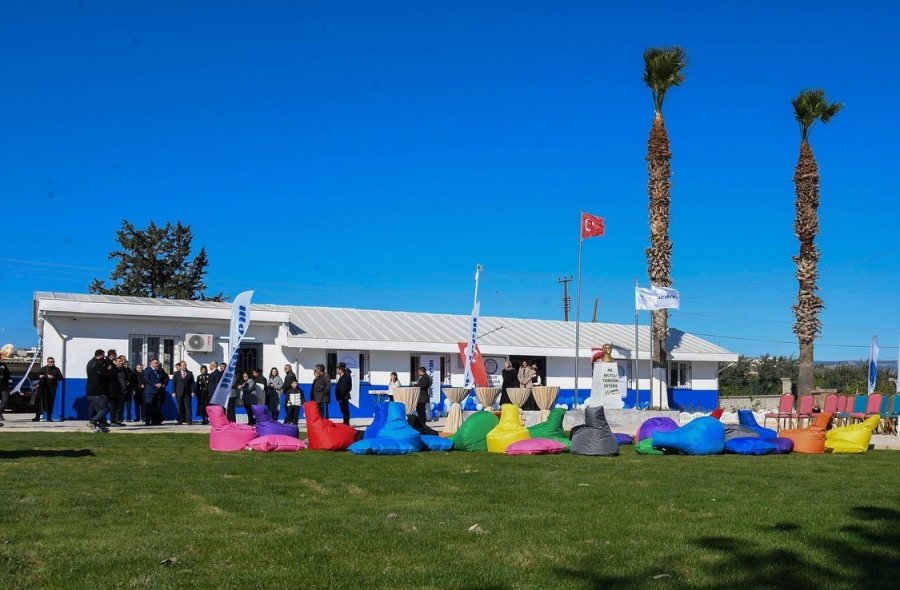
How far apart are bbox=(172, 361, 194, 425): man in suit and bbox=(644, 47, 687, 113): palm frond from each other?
18.5 metres

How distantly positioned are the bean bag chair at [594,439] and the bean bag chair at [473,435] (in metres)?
1.65

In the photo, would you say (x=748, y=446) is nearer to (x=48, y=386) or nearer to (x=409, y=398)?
(x=409, y=398)

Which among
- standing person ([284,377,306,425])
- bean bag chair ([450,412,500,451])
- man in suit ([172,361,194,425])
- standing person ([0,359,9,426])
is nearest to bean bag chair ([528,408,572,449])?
bean bag chair ([450,412,500,451])

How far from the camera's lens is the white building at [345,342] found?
25.7 meters

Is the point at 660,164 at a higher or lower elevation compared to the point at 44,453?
higher

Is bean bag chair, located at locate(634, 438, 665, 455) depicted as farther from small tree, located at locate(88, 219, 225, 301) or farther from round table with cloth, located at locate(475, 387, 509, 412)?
small tree, located at locate(88, 219, 225, 301)

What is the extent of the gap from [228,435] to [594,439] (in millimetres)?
6059

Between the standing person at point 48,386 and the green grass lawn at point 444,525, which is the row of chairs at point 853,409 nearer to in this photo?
the green grass lawn at point 444,525

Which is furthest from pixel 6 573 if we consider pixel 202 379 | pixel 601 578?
pixel 202 379

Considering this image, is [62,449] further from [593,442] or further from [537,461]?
[593,442]

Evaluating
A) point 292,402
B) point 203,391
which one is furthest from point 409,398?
point 203,391

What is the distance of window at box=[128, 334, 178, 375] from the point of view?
87.2 ft

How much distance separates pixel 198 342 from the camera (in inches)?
1067

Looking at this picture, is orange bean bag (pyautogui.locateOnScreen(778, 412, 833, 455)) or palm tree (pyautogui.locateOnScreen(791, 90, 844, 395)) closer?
orange bean bag (pyautogui.locateOnScreen(778, 412, 833, 455))
